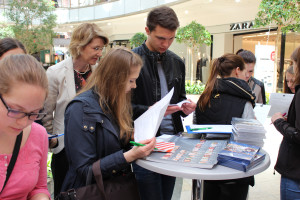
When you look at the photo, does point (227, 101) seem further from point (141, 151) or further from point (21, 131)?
point (21, 131)

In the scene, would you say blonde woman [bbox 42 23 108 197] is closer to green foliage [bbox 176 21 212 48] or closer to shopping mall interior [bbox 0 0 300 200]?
shopping mall interior [bbox 0 0 300 200]

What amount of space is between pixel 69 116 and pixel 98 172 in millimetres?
319

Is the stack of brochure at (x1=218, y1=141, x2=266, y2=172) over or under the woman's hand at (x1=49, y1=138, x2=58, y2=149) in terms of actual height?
over

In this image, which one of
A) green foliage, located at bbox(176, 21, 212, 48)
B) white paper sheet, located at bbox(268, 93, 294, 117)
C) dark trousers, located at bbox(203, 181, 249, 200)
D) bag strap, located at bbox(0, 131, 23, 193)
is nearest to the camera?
bag strap, located at bbox(0, 131, 23, 193)

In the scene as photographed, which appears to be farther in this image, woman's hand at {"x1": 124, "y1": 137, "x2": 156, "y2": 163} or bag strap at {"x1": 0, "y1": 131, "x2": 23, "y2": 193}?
woman's hand at {"x1": 124, "y1": 137, "x2": 156, "y2": 163}

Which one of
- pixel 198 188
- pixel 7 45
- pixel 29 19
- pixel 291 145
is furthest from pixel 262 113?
pixel 29 19

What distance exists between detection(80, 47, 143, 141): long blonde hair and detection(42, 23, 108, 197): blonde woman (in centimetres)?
71

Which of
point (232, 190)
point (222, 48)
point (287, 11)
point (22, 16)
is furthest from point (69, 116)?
point (22, 16)

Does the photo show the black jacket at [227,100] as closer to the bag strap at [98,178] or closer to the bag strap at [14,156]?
the bag strap at [98,178]

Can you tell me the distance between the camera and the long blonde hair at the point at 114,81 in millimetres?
1489

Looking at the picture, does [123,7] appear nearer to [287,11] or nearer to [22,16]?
[22,16]

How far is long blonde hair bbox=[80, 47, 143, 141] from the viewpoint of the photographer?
149cm

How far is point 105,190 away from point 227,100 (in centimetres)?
129

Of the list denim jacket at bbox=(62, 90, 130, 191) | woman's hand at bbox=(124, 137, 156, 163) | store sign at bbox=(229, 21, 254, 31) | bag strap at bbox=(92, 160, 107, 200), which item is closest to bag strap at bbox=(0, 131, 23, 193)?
denim jacket at bbox=(62, 90, 130, 191)
